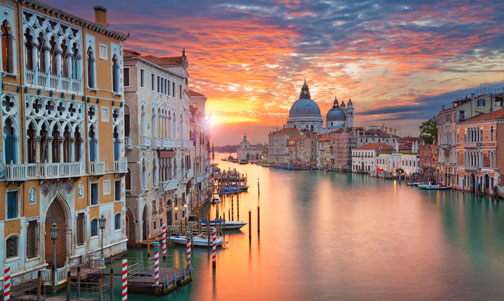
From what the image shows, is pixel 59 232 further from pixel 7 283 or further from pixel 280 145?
pixel 280 145

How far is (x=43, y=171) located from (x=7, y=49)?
2.51 m

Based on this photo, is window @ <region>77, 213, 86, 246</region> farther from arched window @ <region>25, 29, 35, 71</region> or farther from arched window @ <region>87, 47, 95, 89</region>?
arched window @ <region>25, 29, 35, 71</region>

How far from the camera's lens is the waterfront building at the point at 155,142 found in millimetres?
14766

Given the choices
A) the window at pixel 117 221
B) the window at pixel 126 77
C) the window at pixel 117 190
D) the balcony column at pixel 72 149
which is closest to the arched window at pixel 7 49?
the balcony column at pixel 72 149

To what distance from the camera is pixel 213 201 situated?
2986cm

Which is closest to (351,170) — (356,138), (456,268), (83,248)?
(356,138)

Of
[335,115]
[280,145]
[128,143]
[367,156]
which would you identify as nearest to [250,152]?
[280,145]

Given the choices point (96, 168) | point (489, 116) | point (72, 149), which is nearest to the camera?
point (72, 149)

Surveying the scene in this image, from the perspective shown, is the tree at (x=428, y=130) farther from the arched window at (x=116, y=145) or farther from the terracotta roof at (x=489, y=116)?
the arched window at (x=116, y=145)

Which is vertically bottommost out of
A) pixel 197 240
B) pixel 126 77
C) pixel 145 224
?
pixel 197 240

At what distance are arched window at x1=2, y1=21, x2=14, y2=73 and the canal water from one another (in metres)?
5.38

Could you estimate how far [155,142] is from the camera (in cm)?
1586

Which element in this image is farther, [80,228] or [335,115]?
[335,115]

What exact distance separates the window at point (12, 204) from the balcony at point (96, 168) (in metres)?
2.36
